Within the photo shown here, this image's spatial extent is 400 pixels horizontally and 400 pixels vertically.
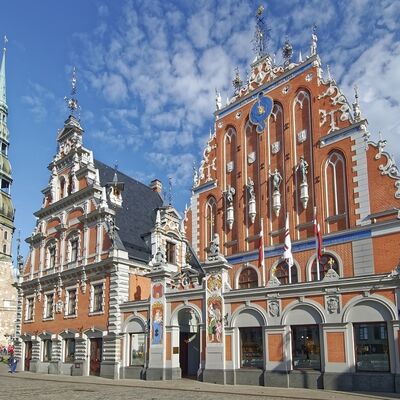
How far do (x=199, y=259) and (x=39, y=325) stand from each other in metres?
15.0

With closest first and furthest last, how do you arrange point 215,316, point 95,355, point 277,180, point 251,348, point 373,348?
point 373,348, point 251,348, point 215,316, point 277,180, point 95,355

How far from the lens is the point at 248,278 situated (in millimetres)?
27609

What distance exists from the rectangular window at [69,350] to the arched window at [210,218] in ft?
39.5

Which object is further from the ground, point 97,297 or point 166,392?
point 97,297

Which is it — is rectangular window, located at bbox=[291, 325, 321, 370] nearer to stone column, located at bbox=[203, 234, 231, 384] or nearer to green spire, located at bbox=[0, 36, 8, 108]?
stone column, located at bbox=[203, 234, 231, 384]

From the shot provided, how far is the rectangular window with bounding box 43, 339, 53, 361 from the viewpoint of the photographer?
35.4m

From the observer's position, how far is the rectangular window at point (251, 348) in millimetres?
23438

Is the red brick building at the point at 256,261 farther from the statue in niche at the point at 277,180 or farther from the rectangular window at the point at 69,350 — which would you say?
the rectangular window at the point at 69,350

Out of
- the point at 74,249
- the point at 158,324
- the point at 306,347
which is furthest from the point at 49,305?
the point at 306,347

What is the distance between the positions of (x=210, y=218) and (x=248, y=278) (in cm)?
513

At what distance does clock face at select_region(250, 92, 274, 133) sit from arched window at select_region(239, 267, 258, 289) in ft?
27.6

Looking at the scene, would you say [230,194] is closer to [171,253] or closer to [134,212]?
[171,253]

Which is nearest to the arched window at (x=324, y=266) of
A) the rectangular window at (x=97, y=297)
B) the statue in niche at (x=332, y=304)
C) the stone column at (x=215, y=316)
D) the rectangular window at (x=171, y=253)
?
the statue in niche at (x=332, y=304)

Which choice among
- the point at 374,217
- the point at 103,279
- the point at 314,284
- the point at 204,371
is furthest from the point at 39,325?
the point at 374,217
